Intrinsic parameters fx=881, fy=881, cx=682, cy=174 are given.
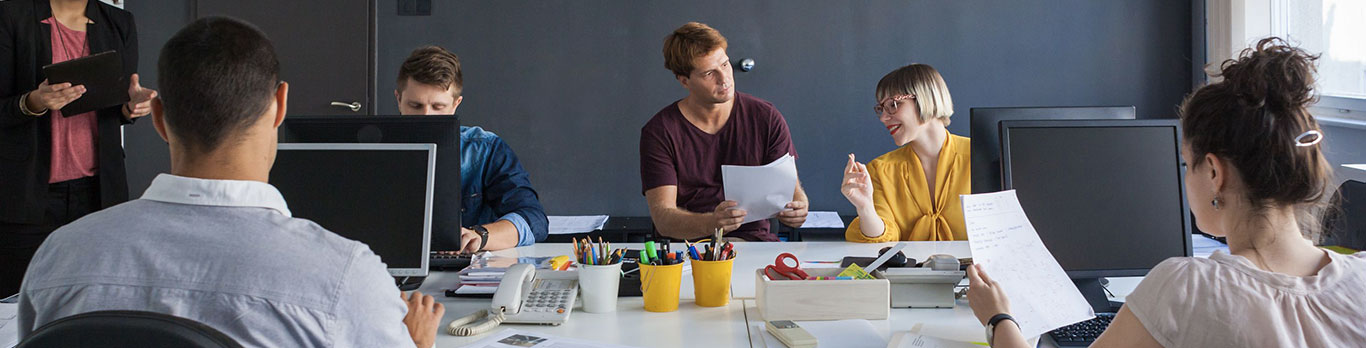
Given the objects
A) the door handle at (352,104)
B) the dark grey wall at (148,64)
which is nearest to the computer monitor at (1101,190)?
the door handle at (352,104)

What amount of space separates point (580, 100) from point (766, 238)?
1.80 meters

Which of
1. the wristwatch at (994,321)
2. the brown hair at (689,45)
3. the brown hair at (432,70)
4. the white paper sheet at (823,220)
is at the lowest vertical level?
the wristwatch at (994,321)

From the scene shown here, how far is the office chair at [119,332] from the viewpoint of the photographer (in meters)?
0.68

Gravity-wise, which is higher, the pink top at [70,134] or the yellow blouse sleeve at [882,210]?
the pink top at [70,134]

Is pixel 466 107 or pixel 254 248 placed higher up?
pixel 466 107

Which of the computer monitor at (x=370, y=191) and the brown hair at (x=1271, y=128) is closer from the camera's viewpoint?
the brown hair at (x=1271, y=128)

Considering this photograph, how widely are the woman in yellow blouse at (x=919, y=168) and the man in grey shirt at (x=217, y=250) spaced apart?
5.53 ft

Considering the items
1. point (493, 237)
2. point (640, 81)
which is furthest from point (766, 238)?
point (640, 81)

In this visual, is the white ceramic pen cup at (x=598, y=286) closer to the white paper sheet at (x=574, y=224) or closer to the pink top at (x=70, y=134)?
the pink top at (x=70, y=134)

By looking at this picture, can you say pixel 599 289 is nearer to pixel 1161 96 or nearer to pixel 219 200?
pixel 219 200

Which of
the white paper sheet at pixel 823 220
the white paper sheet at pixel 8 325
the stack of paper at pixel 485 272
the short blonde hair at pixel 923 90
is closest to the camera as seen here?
the white paper sheet at pixel 8 325

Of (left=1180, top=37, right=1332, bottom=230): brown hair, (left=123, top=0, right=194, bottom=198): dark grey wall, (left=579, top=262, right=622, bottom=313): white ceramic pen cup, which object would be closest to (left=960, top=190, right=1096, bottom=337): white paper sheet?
(left=1180, top=37, right=1332, bottom=230): brown hair

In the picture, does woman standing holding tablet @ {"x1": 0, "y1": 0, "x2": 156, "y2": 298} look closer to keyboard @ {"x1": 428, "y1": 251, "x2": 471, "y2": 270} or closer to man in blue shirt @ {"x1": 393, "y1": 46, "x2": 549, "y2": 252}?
man in blue shirt @ {"x1": 393, "y1": 46, "x2": 549, "y2": 252}

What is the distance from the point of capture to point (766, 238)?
268 centimetres
